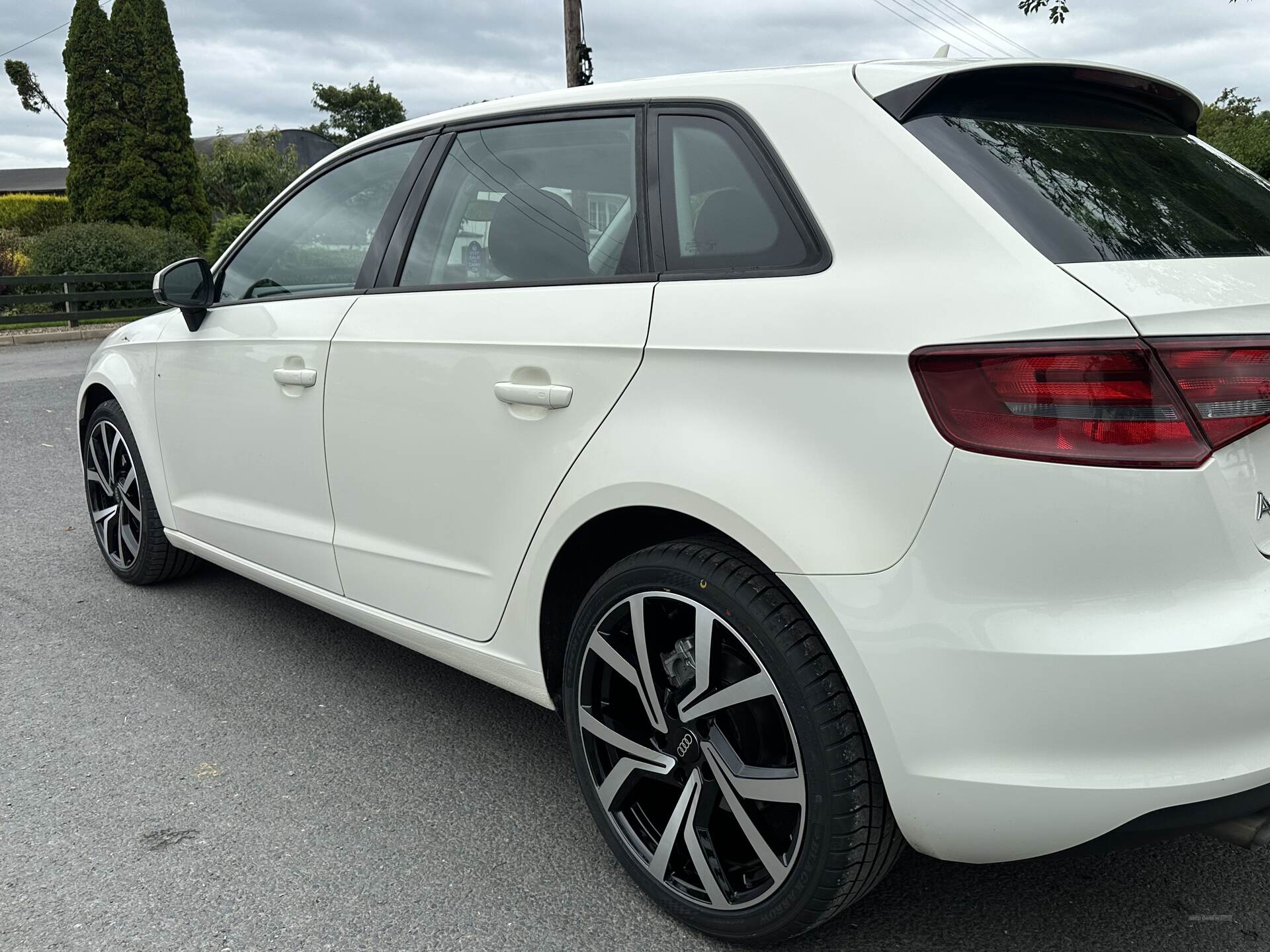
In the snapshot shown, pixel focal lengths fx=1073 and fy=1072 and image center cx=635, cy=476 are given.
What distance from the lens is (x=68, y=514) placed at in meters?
5.75

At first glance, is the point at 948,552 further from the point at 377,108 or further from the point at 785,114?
the point at 377,108

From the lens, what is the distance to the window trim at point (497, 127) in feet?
7.73

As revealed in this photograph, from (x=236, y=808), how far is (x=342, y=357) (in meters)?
1.22

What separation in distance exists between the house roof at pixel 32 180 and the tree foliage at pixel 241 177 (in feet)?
117

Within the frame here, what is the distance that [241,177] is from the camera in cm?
4062

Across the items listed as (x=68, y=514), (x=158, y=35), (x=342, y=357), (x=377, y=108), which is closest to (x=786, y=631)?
(x=342, y=357)

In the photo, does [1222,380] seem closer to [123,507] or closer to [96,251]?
[123,507]

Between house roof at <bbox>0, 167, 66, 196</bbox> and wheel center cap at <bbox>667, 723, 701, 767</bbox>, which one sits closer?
wheel center cap at <bbox>667, 723, 701, 767</bbox>

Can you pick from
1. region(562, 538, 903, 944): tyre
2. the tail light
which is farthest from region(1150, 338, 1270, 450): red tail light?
region(562, 538, 903, 944): tyre

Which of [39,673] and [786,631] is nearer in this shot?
[786,631]

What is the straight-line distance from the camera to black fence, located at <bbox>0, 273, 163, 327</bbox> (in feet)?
55.8

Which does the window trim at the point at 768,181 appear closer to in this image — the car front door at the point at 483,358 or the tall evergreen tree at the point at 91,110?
the car front door at the point at 483,358

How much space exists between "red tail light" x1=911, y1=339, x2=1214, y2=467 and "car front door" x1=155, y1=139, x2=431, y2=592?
191 cm

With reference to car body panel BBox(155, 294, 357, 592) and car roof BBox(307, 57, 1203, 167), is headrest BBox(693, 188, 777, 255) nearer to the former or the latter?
car roof BBox(307, 57, 1203, 167)
